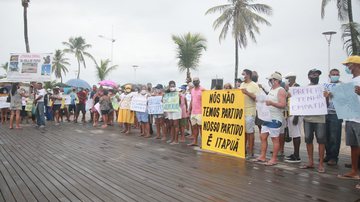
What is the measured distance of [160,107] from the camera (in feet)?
32.9

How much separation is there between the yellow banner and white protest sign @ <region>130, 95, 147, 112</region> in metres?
3.21

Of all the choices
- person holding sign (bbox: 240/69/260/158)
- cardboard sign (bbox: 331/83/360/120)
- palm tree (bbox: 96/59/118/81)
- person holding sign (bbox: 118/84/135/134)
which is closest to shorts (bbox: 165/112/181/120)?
person holding sign (bbox: 240/69/260/158)

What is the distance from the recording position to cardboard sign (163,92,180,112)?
9.30m

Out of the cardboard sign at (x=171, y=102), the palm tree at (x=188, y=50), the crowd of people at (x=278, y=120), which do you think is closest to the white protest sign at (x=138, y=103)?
the crowd of people at (x=278, y=120)

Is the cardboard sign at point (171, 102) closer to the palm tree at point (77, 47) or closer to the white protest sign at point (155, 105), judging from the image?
the white protest sign at point (155, 105)

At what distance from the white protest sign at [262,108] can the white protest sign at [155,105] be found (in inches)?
149

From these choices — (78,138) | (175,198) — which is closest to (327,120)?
(175,198)

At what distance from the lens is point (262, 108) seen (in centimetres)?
673

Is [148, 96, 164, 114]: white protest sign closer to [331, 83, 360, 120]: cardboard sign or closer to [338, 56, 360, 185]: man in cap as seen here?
[331, 83, 360, 120]: cardboard sign

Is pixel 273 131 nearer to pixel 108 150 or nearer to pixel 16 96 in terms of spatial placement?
pixel 108 150

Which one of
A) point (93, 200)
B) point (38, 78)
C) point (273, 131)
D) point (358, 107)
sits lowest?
point (93, 200)

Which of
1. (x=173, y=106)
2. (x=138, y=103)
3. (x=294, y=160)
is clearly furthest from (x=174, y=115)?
(x=294, y=160)

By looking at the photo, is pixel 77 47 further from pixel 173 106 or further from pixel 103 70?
pixel 173 106

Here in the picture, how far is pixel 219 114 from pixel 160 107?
8.99ft
